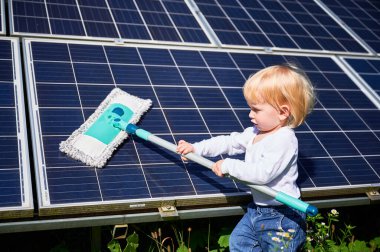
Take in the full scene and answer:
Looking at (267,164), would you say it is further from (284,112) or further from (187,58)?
(187,58)

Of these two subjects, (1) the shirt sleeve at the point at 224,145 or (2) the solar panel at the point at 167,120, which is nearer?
(2) the solar panel at the point at 167,120

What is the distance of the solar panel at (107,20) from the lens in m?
5.70

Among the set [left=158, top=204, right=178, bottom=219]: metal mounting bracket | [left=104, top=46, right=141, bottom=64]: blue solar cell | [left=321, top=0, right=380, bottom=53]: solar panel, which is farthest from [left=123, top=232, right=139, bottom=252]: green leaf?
[left=321, top=0, right=380, bottom=53]: solar panel

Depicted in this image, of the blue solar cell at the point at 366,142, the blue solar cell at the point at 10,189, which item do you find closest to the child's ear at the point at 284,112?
the blue solar cell at the point at 366,142

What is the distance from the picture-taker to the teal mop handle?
3.49 m

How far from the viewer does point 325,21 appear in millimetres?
7922

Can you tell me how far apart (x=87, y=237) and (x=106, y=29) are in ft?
8.23

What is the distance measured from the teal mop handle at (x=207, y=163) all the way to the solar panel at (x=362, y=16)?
4521 mm

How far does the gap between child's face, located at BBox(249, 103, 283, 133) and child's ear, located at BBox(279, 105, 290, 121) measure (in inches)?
0.9

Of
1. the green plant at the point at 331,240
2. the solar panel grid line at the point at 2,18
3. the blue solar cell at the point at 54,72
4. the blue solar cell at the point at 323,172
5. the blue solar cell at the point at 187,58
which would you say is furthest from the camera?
the blue solar cell at the point at 187,58

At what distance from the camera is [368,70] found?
6.58 m

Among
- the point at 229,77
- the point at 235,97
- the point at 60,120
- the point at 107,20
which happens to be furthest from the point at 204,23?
the point at 60,120

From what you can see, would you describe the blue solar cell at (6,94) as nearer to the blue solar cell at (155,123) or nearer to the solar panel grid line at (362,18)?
the blue solar cell at (155,123)

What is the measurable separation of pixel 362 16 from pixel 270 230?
5968 mm
